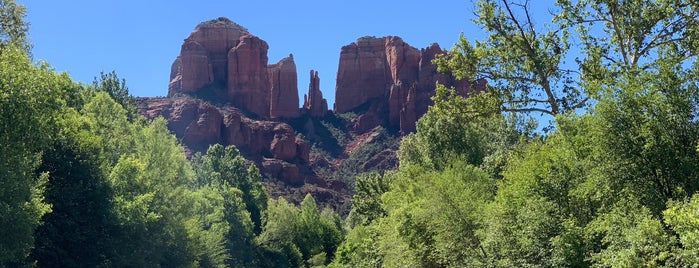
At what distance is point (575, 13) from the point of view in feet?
76.6

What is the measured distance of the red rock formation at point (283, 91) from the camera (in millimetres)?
188500

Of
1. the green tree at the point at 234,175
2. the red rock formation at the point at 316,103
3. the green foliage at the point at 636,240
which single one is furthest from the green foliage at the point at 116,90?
the red rock formation at the point at 316,103

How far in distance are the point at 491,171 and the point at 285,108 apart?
155 meters

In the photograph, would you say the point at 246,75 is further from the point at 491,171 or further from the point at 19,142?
the point at 19,142

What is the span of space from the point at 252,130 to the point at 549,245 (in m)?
139

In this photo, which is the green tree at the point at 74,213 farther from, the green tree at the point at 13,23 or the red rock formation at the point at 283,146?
the red rock formation at the point at 283,146

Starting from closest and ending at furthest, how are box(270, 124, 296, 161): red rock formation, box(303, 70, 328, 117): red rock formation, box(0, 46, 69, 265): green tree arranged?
box(0, 46, 69, 265): green tree
box(270, 124, 296, 161): red rock formation
box(303, 70, 328, 117): red rock formation

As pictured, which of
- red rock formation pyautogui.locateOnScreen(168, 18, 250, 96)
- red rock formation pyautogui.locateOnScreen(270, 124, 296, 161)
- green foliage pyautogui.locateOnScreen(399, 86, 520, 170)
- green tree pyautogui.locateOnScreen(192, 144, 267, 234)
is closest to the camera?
green foliage pyautogui.locateOnScreen(399, 86, 520, 170)

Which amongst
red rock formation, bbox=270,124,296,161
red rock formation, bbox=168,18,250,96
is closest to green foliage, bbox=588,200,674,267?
red rock formation, bbox=270,124,296,161

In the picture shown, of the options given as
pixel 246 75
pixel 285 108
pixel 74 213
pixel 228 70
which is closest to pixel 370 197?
pixel 74 213

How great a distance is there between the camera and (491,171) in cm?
3666

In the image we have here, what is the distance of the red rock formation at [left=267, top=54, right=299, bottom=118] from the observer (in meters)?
188

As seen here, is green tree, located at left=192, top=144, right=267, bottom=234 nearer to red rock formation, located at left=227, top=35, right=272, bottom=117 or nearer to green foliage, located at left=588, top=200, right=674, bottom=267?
green foliage, located at left=588, top=200, right=674, bottom=267

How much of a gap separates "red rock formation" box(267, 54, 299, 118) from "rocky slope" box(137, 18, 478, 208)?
299 millimetres
